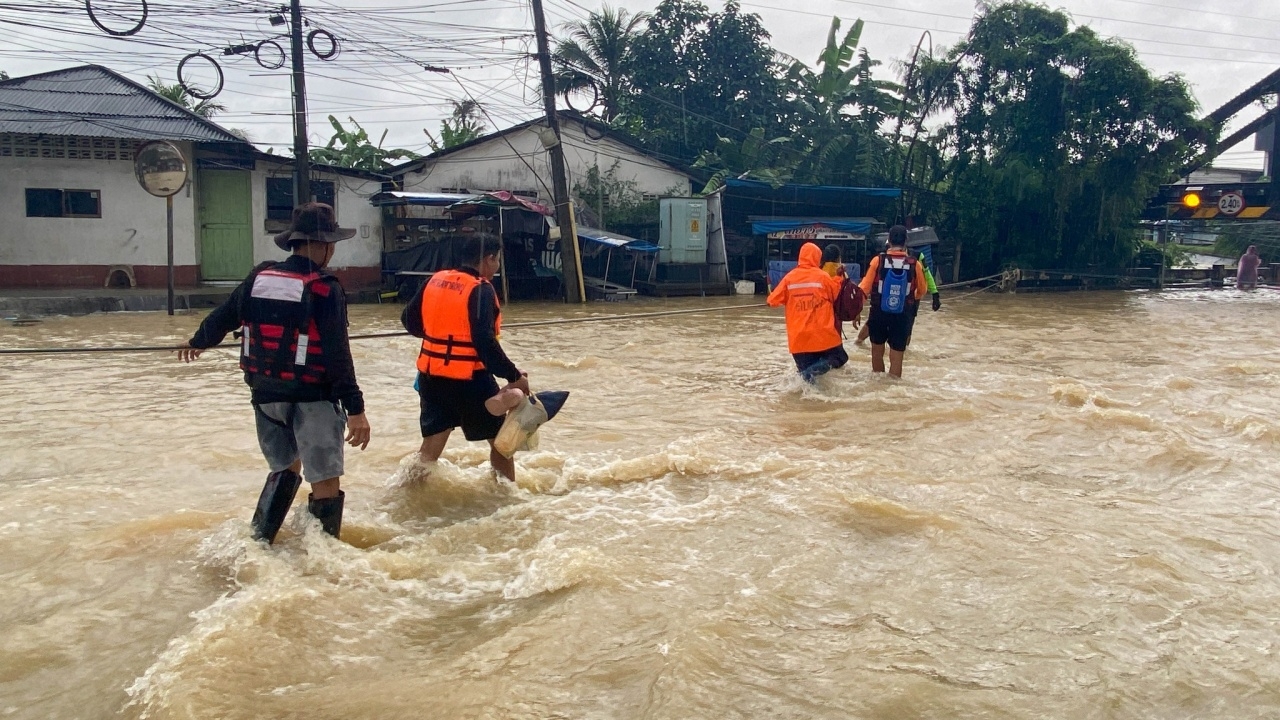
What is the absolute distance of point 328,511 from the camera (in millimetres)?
4180

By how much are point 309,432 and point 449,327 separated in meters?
1.07

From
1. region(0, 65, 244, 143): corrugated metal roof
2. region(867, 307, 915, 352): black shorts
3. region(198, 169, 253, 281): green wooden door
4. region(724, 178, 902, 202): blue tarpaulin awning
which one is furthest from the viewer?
region(724, 178, 902, 202): blue tarpaulin awning

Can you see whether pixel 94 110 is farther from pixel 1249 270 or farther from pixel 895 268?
pixel 1249 270

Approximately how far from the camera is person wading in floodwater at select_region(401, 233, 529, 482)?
4.68m

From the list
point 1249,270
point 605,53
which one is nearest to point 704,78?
point 605,53

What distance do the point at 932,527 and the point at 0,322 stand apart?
571 inches

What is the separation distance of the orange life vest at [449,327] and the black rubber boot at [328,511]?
2.96 feet

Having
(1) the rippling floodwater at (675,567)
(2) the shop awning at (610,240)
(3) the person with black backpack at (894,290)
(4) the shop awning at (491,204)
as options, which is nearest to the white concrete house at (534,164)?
(2) the shop awning at (610,240)

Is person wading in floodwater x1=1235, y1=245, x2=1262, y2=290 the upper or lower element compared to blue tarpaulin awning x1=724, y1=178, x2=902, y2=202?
lower

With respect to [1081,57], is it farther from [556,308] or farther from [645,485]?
[645,485]

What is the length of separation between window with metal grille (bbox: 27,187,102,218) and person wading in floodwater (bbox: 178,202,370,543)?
57.7 feet

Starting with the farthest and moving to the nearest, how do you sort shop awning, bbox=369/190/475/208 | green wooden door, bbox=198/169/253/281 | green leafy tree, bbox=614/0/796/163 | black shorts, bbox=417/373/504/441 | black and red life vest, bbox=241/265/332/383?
green leafy tree, bbox=614/0/796/163, green wooden door, bbox=198/169/253/281, shop awning, bbox=369/190/475/208, black shorts, bbox=417/373/504/441, black and red life vest, bbox=241/265/332/383

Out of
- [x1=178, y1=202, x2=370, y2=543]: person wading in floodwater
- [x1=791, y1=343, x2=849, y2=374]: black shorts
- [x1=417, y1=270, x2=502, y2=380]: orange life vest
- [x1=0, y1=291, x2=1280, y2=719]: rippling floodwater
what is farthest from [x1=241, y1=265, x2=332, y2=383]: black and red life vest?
[x1=791, y1=343, x2=849, y2=374]: black shorts

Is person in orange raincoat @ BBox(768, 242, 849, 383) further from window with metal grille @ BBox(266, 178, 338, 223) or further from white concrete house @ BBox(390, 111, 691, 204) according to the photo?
window with metal grille @ BBox(266, 178, 338, 223)
